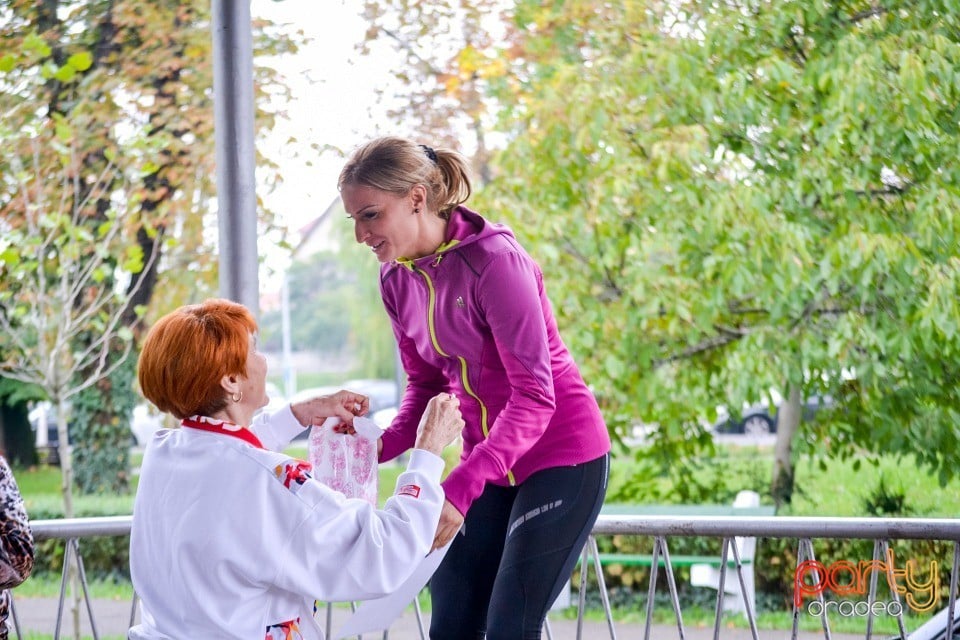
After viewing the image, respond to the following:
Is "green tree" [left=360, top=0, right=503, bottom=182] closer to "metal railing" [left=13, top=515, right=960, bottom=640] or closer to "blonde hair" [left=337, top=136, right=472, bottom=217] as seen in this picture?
"metal railing" [left=13, top=515, right=960, bottom=640]

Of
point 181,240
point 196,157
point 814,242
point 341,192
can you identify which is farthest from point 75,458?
point 341,192

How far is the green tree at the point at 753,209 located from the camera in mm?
3846

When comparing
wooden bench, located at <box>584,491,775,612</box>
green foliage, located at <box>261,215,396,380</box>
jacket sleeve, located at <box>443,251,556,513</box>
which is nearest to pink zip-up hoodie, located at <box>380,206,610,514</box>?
jacket sleeve, located at <box>443,251,556,513</box>

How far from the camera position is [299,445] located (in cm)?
927

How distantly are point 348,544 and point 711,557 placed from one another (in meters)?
3.83

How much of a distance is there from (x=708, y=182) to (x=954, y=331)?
1065mm

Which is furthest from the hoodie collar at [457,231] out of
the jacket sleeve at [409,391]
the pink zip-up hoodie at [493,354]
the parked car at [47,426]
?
the parked car at [47,426]

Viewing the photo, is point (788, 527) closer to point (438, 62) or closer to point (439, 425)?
point (439, 425)

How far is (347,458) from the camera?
1.81 metres

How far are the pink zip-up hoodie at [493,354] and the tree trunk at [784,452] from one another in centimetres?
337

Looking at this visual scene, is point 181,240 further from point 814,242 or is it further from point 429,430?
point 429,430

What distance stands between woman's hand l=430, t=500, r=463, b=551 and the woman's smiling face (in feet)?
1.39

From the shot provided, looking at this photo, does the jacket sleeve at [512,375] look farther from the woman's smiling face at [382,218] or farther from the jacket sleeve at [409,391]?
the jacket sleeve at [409,391]

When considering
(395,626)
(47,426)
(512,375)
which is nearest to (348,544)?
(512,375)
